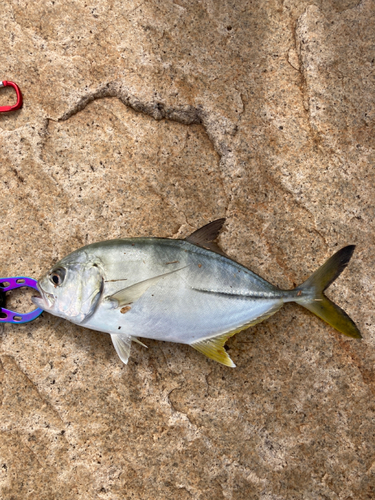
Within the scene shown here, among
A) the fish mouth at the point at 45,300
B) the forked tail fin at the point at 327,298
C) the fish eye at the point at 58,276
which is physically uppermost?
the forked tail fin at the point at 327,298

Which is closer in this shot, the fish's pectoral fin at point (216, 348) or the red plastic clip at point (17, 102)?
the fish's pectoral fin at point (216, 348)

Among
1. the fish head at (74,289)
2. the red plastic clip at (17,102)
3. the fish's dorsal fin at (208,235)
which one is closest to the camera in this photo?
the fish head at (74,289)

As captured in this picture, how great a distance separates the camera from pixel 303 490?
6.57 feet

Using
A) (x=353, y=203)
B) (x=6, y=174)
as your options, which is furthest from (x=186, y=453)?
(x=6, y=174)

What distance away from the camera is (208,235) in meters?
1.97

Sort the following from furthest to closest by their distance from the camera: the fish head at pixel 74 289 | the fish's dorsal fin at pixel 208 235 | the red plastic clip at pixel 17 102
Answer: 1. the red plastic clip at pixel 17 102
2. the fish's dorsal fin at pixel 208 235
3. the fish head at pixel 74 289

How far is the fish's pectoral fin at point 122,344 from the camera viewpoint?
6.18ft

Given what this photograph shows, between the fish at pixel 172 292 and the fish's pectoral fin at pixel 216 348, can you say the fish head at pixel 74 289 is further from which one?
the fish's pectoral fin at pixel 216 348

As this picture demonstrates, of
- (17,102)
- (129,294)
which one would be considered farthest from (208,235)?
(17,102)

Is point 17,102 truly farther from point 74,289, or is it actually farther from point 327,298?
point 327,298

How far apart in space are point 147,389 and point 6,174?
143cm

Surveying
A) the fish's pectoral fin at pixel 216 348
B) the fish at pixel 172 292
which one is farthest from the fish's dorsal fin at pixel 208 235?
the fish's pectoral fin at pixel 216 348

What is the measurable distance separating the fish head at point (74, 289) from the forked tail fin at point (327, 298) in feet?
3.41

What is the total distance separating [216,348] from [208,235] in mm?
590
